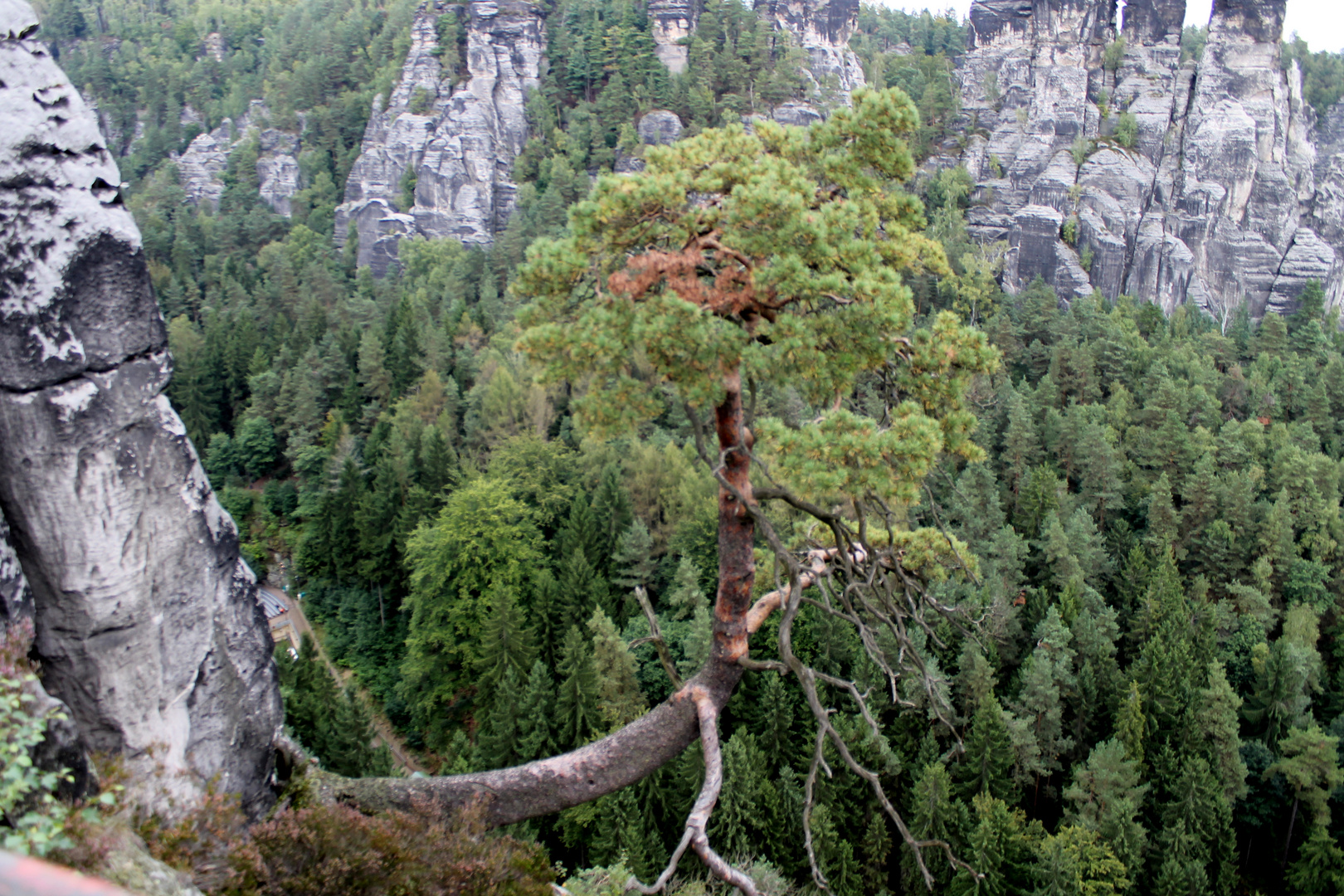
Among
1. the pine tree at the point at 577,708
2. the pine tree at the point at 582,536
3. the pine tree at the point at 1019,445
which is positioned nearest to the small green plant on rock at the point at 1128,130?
the pine tree at the point at 1019,445

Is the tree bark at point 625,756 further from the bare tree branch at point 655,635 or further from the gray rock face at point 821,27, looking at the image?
the gray rock face at point 821,27

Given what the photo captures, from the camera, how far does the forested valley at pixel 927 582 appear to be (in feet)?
78.7

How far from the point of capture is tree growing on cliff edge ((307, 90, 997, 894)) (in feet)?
20.9

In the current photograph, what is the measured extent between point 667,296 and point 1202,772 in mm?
26328

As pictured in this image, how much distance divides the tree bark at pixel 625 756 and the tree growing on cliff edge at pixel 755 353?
0.6 inches

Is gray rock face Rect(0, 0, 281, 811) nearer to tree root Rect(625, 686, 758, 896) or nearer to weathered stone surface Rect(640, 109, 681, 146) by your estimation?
tree root Rect(625, 686, 758, 896)

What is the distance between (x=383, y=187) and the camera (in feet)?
273

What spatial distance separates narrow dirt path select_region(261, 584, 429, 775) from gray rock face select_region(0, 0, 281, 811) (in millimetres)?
21328

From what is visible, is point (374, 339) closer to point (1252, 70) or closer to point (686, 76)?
point (686, 76)

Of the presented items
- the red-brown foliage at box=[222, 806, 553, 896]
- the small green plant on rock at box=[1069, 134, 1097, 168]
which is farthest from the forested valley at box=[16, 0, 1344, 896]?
the small green plant on rock at box=[1069, 134, 1097, 168]

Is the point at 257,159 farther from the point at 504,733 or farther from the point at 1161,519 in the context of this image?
the point at 1161,519

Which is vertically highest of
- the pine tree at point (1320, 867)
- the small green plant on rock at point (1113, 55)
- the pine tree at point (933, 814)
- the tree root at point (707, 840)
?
the small green plant on rock at point (1113, 55)

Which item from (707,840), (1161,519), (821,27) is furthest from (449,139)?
(707,840)

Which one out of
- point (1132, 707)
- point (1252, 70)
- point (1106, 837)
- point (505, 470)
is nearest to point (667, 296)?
point (1106, 837)
